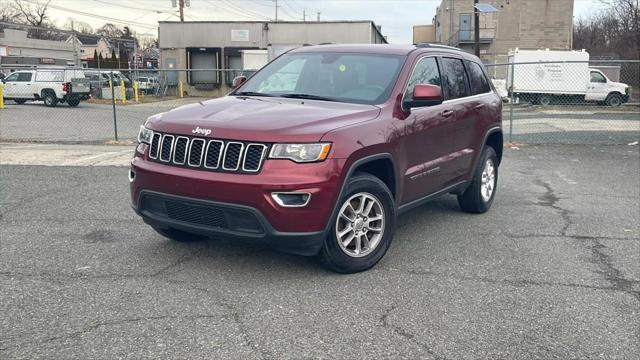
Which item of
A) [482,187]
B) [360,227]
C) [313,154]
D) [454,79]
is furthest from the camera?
[482,187]

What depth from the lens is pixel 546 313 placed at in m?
4.04

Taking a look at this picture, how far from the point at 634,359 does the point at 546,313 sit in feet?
2.22

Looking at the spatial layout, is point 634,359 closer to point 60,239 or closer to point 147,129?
point 147,129

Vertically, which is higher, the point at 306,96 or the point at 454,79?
the point at 454,79

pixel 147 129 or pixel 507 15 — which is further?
pixel 507 15

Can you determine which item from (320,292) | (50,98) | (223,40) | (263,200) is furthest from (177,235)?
(223,40)

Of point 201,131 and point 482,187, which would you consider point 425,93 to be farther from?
point 482,187

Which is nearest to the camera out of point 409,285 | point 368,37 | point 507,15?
point 409,285

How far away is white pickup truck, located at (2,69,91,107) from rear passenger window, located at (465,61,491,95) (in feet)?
82.5

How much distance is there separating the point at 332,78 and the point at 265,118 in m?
1.25

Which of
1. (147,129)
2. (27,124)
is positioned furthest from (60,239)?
(27,124)

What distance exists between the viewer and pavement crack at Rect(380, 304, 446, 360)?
11.3 ft

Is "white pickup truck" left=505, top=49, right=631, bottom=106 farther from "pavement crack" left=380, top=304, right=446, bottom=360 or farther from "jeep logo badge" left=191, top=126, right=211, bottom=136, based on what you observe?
"pavement crack" left=380, top=304, right=446, bottom=360

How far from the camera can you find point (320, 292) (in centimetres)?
429
